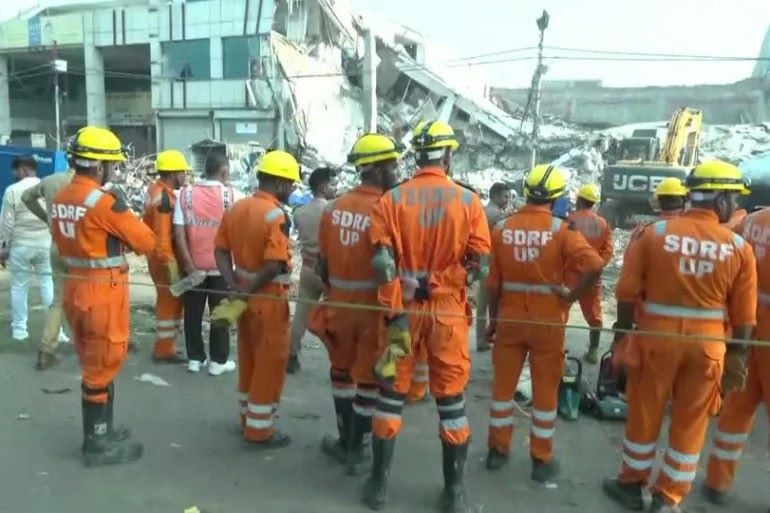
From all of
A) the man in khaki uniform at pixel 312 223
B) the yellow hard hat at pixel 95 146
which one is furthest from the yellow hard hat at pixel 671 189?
the yellow hard hat at pixel 95 146

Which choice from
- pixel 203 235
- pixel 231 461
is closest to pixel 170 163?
pixel 203 235

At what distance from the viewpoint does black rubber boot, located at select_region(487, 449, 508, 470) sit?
15.3ft

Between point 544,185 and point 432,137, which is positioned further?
point 544,185

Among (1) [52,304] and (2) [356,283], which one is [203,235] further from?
(2) [356,283]

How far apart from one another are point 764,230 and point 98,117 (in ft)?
126

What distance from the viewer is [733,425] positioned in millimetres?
4320

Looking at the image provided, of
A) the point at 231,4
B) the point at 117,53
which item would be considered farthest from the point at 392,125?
the point at 117,53

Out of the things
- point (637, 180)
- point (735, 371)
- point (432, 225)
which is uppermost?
point (637, 180)

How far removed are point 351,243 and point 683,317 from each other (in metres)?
1.92

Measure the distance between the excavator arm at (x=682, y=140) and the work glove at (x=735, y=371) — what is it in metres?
15.6

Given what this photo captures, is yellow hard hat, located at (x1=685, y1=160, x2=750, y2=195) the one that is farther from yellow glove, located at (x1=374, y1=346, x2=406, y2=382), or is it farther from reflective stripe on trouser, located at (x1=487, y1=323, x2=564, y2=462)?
yellow glove, located at (x1=374, y1=346, x2=406, y2=382)

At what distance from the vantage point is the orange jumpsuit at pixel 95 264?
4.34 metres

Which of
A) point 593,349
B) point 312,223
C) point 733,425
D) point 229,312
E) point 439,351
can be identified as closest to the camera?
point 439,351

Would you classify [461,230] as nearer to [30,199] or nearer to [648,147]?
[30,199]
